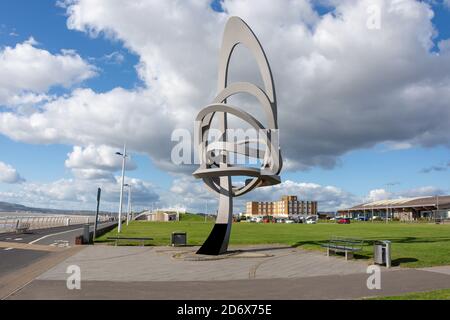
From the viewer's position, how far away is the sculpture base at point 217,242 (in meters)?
18.0

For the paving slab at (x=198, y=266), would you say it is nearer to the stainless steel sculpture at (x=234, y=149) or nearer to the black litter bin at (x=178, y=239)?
the stainless steel sculpture at (x=234, y=149)

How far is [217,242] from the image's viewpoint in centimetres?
1825

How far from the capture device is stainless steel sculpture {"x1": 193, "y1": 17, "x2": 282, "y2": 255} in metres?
17.2

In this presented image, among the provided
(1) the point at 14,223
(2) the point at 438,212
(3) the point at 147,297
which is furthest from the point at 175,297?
(2) the point at 438,212

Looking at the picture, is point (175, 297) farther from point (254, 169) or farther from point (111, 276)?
point (254, 169)

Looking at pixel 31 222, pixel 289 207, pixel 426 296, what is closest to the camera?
pixel 426 296

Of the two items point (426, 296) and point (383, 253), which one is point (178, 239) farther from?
point (426, 296)

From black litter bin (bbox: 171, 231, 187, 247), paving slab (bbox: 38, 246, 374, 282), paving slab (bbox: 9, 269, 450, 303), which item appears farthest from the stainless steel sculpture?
paving slab (bbox: 9, 269, 450, 303)

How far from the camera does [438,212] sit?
9362 cm

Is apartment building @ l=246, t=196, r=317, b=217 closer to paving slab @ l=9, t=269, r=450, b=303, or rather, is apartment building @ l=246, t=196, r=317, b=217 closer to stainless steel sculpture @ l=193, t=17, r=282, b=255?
stainless steel sculpture @ l=193, t=17, r=282, b=255

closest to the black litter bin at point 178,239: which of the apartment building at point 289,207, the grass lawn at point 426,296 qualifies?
the grass lawn at point 426,296

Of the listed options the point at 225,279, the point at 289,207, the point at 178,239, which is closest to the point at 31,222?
the point at 178,239

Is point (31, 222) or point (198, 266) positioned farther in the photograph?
point (31, 222)

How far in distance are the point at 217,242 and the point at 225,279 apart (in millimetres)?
6554
